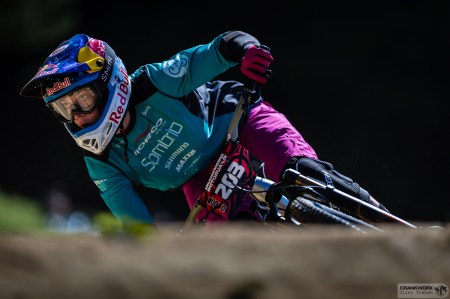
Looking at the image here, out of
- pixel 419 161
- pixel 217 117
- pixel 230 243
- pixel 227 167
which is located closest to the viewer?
pixel 230 243

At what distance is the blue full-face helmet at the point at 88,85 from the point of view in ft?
17.4

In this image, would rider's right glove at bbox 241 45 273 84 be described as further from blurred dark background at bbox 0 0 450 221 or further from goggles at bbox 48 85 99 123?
blurred dark background at bbox 0 0 450 221

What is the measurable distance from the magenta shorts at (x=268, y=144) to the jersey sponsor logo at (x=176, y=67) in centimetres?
64

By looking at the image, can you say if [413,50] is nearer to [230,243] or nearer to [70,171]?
[70,171]

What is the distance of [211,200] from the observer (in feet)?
17.5

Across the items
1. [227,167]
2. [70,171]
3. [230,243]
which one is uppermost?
[230,243]

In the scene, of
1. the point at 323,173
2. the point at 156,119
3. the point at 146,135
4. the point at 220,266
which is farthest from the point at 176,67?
the point at 220,266

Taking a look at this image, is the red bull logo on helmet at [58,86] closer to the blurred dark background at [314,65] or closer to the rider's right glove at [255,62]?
the rider's right glove at [255,62]

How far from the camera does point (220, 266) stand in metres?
2.69

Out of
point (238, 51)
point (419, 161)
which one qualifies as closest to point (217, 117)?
point (238, 51)

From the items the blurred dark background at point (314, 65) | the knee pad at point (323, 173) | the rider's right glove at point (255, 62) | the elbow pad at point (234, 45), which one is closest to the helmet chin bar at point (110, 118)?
the elbow pad at point (234, 45)

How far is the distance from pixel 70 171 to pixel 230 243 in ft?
33.1

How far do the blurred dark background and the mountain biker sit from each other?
19.6 ft

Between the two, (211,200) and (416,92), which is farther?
(416,92)
